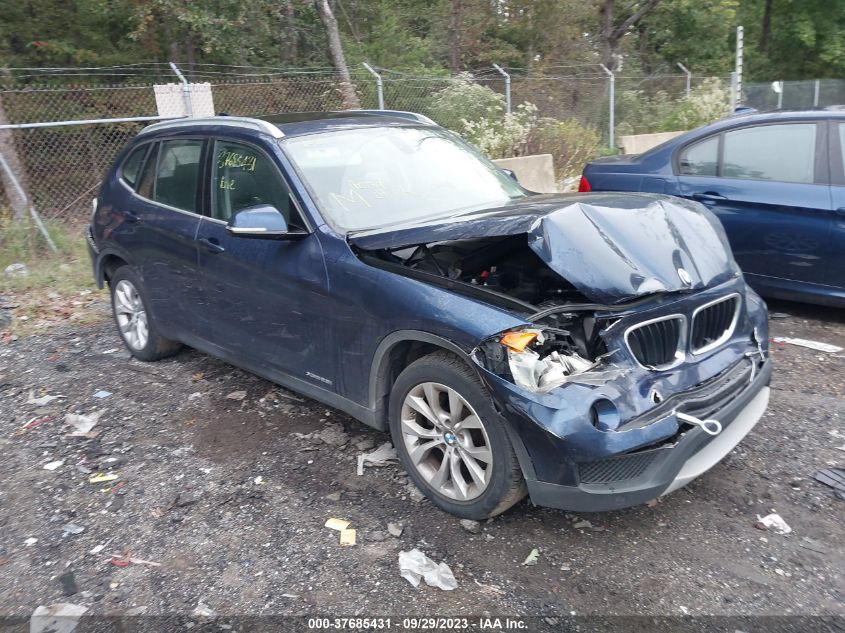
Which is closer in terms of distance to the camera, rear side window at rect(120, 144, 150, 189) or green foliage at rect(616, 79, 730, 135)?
rear side window at rect(120, 144, 150, 189)

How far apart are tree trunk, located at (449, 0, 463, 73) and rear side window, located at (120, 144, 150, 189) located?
17215 mm

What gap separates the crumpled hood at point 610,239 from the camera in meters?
3.12

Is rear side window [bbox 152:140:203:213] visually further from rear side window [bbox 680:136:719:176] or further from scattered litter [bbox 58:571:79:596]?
rear side window [bbox 680:136:719:176]

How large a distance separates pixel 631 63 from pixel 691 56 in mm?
3251

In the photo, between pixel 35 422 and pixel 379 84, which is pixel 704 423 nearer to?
pixel 35 422

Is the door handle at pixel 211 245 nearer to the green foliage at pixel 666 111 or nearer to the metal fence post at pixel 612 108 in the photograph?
the metal fence post at pixel 612 108

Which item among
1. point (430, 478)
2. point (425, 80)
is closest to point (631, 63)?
point (425, 80)

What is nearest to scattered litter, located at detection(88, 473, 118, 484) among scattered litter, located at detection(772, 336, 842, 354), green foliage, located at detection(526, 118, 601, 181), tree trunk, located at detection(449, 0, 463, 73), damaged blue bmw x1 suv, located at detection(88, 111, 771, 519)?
damaged blue bmw x1 suv, located at detection(88, 111, 771, 519)

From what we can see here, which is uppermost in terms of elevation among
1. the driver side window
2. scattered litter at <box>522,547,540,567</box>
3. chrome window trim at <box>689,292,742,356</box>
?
the driver side window

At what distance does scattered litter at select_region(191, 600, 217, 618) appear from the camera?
2.85 meters

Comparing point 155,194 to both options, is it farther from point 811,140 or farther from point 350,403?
point 811,140

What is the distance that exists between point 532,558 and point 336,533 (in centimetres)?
93

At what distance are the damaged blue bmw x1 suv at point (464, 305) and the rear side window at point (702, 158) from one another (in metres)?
2.26

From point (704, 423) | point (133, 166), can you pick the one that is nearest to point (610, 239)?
point (704, 423)
